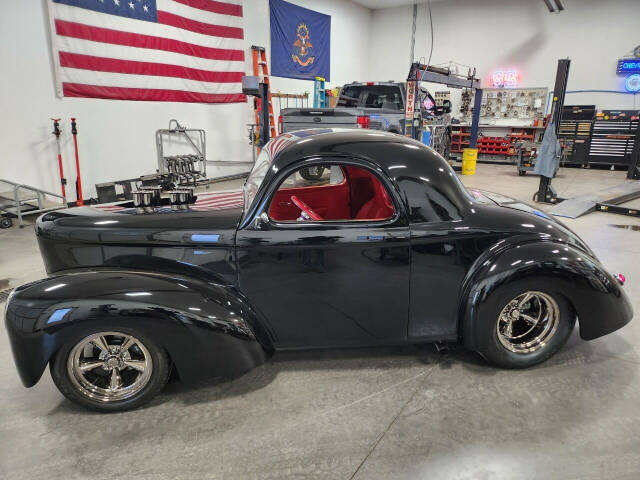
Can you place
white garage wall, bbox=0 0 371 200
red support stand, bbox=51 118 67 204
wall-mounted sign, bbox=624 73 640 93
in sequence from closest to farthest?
white garage wall, bbox=0 0 371 200 < red support stand, bbox=51 118 67 204 < wall-mounted sign, bbox=624 73 640 93

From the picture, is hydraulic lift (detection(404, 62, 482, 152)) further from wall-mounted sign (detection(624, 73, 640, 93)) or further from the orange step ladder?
wall-mounted sign (detection(624, 73, 640, 93))

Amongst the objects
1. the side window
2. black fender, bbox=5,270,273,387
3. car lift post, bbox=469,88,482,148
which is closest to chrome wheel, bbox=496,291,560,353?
the side window

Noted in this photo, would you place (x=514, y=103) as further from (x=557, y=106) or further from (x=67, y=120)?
(x=67, y=120)

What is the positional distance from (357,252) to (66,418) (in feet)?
5.93

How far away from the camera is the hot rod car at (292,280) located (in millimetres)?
2176

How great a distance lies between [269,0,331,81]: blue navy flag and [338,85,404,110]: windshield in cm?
250

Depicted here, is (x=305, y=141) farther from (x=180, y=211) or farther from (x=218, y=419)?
(x=218, y=419)

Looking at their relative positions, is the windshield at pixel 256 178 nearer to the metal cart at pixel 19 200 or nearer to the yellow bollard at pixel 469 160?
the metal cart at pixel 19 200

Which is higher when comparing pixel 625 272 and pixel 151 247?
pixel 151 247

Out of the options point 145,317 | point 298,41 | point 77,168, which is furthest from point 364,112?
point 145,317

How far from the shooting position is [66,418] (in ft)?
7.38

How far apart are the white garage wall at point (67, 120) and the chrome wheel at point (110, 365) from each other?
19.1ft

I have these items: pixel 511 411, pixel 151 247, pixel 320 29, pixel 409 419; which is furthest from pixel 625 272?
pixel 320 29

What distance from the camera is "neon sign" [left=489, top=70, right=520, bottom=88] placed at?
14625mm
